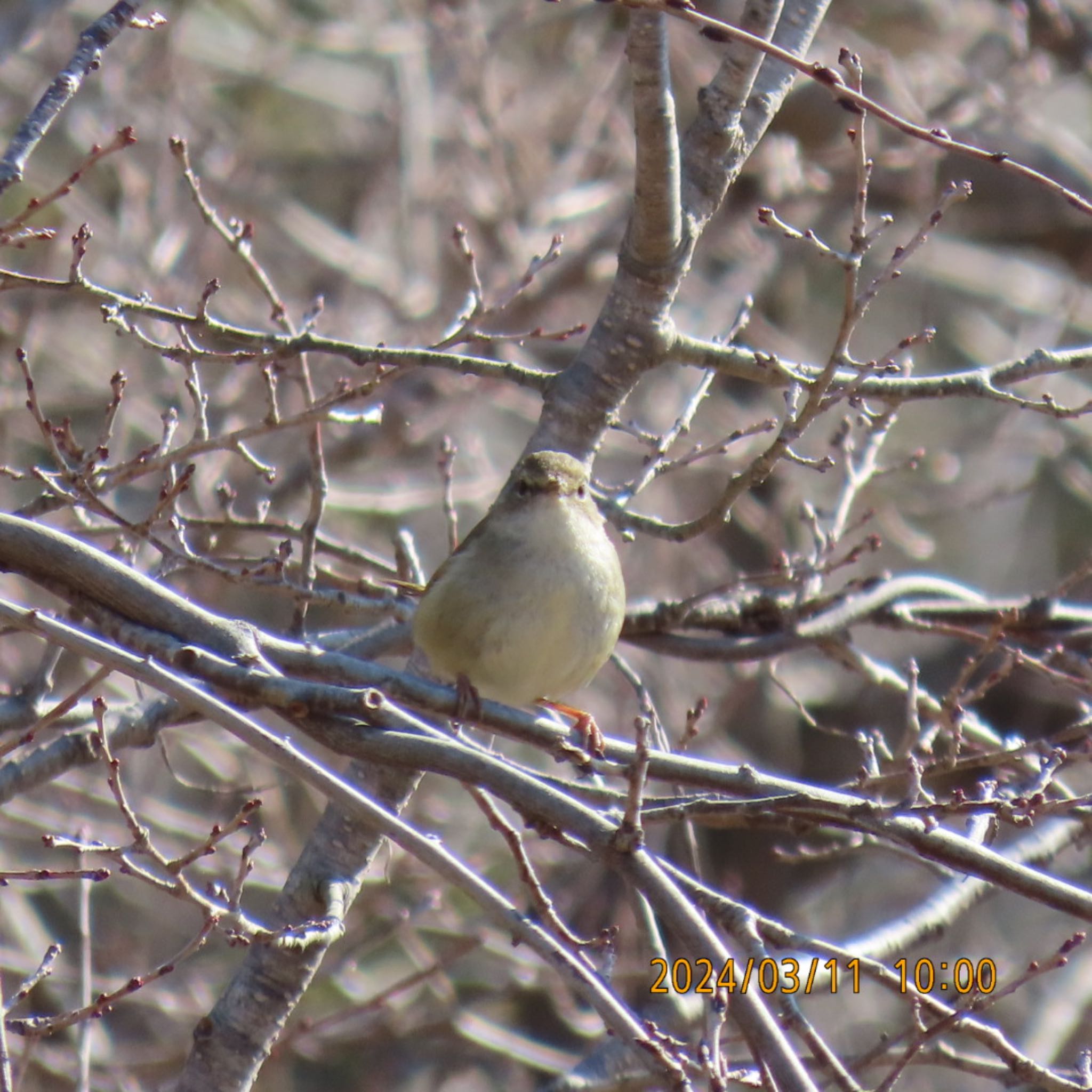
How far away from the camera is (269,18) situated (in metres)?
9.13

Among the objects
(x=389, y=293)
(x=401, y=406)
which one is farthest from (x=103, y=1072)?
(x=389, y=293)

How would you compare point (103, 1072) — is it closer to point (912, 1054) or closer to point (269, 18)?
point (912, 1054)

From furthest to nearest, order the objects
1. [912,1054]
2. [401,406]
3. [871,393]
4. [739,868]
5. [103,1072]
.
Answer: [739,868], [401,406], [103,1072], [871,393], [912,1054]

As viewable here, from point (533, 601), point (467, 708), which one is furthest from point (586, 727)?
point (467, 708)

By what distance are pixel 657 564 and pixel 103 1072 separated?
4.42 meters

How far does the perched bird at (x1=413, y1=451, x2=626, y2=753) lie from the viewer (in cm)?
404

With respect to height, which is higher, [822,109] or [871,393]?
[822,109]
